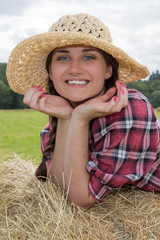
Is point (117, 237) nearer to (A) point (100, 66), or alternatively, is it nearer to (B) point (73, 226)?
(B) point (73, 226)

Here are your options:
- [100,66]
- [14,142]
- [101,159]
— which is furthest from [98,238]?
[14,142]

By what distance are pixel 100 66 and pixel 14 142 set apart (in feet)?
14.6

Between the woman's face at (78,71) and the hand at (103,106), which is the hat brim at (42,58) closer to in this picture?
the woman's face at (78,71)

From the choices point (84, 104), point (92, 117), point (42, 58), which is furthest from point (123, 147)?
point (42, 58)

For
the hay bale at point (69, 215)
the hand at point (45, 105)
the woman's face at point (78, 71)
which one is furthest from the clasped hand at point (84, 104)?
the hay bale at point (69, 215)

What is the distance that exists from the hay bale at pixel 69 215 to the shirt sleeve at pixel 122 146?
20 cm

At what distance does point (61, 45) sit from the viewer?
2119 millimetres

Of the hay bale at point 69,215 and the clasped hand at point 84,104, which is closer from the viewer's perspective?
the hay bale at point 69,215

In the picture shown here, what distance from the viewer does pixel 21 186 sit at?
98.7 inches

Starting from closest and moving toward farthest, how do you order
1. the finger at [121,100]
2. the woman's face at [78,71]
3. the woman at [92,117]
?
the finger at [121,100] → the woman at [92,117] → the woman's face at [78,71]

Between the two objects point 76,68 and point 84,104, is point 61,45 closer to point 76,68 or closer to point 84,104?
point 76,68

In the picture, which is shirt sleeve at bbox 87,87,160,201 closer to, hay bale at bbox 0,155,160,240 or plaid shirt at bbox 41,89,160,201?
plaid shirt at bbox 41,89,160,201

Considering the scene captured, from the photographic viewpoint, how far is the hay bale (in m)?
1.75

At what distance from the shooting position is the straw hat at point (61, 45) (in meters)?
2.04
